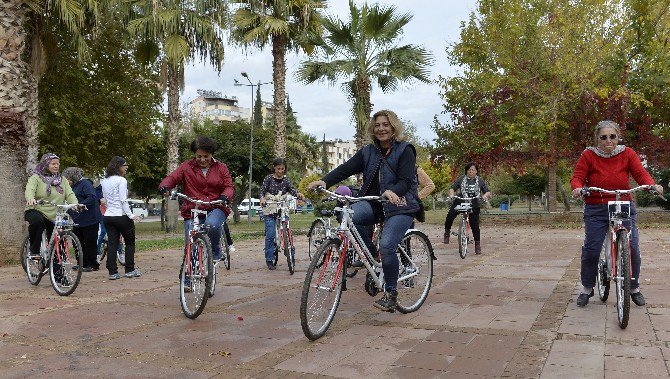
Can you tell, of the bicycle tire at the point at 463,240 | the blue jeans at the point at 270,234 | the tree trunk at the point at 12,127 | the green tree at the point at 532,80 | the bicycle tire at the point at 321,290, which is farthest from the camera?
the green tree at the point at 532,80

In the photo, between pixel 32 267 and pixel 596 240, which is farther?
pixel 32 267

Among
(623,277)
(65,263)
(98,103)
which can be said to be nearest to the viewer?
(623,277)

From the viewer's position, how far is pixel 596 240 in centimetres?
576

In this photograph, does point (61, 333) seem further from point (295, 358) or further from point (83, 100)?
point (83, 100)

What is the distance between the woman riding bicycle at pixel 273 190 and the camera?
9352mm

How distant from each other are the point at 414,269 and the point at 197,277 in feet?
6.97

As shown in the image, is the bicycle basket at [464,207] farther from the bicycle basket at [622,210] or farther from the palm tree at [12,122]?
the palm tree at [12,122]

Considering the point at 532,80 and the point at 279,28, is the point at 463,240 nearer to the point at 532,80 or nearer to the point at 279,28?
the point at 279,28

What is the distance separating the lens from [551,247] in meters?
12.7

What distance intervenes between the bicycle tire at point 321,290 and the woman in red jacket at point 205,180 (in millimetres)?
1893

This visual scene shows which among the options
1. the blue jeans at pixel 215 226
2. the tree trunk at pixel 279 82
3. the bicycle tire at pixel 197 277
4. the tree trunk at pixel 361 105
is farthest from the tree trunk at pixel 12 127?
the tree trunk at pixel 361 105

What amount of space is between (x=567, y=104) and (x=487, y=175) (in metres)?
4.58

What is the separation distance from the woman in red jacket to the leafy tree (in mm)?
15511

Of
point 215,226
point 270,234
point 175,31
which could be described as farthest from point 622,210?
point 175,31
